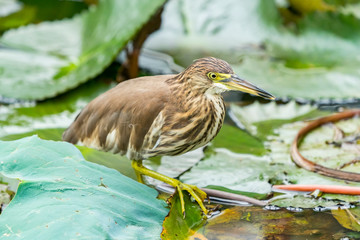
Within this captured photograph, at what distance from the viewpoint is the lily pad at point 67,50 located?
4512 mm

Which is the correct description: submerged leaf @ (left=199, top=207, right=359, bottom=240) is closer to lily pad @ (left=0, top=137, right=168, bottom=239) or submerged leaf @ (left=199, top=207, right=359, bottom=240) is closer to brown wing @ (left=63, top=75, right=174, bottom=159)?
lily pad @ (left=0, top=137, right=168, bottom=239)

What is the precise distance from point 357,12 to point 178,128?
3065 millimetres

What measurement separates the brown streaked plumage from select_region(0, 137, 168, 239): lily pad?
36cm

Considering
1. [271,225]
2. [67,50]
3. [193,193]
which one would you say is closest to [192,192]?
[193,193]

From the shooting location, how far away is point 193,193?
10.7ft

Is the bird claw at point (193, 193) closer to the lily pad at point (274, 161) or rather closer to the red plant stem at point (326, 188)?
the lily pad at point (274, 161)

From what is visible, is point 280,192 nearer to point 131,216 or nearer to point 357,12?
point 131,216

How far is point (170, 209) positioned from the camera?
3033 millimetres

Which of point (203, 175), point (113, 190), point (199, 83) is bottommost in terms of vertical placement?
point (203, 175)

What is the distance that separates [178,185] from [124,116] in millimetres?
569

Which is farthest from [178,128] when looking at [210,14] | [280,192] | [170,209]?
[210,14]

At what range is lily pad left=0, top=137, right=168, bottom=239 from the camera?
2625 mm

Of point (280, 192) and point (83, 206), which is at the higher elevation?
point (83, 206)

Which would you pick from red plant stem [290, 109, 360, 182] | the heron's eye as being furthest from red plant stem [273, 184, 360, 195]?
the heron's eye
